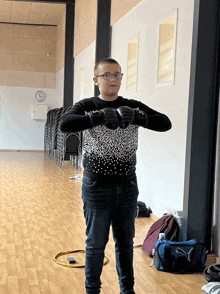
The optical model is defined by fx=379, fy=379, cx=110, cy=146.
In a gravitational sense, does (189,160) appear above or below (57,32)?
below

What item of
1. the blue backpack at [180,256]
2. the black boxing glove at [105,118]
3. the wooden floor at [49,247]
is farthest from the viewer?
the blue backpack at [180,256]

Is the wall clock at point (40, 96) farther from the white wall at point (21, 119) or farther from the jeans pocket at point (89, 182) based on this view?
the jeans pocket at point (89, 182)

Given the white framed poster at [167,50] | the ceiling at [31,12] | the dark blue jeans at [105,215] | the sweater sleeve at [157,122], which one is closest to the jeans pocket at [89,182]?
the dark blue jeans at [105,215]

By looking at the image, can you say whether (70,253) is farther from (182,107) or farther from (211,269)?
(182,107)

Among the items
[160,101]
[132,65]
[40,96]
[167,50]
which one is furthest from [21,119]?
[167,50]

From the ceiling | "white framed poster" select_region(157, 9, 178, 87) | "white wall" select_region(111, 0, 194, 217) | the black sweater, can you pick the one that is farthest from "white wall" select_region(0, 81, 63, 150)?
the black sweater

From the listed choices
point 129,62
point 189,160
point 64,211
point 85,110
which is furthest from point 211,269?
point 129,62

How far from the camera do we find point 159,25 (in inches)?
180

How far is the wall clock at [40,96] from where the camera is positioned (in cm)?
1380

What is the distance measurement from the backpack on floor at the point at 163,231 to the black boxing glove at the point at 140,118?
1.72 m

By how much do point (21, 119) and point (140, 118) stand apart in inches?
483

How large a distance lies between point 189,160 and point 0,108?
1143cm

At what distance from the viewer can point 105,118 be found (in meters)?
1.82

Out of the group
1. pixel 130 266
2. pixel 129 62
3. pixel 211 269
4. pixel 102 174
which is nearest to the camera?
pixel 102 174
